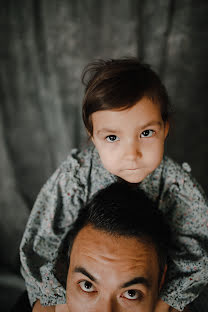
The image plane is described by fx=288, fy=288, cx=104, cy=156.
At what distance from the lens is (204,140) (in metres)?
1.75

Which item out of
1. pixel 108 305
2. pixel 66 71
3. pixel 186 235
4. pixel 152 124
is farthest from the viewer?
pixel 66 71

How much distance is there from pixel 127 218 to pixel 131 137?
269mm

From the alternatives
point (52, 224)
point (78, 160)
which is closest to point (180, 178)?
point (78, 160)

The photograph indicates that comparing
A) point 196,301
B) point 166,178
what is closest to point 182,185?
point 166,178

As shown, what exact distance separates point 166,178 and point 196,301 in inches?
20.3

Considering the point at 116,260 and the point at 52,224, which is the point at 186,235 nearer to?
the point at 116,260

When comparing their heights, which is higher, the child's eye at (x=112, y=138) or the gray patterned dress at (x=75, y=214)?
the child's eye at (x=112, y=138)

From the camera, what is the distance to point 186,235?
1.23 metres

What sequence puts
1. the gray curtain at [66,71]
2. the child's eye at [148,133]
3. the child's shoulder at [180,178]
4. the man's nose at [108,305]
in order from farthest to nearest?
1. the gray curtain at [66,71]
2. the child's shoulder at [180,178]
3. the child's eye at [148,133]
4. the man's nose at [108,305]

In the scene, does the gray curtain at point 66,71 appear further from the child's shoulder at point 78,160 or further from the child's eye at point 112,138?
the child's eye at point 112,138

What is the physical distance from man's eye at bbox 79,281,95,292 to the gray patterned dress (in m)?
0.24

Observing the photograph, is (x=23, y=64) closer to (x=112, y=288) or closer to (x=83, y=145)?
(x=83, y=145)

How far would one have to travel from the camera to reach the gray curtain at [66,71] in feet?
4.72

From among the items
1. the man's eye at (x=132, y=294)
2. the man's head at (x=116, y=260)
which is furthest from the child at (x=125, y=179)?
the man's eye at (x=132, y=294)
